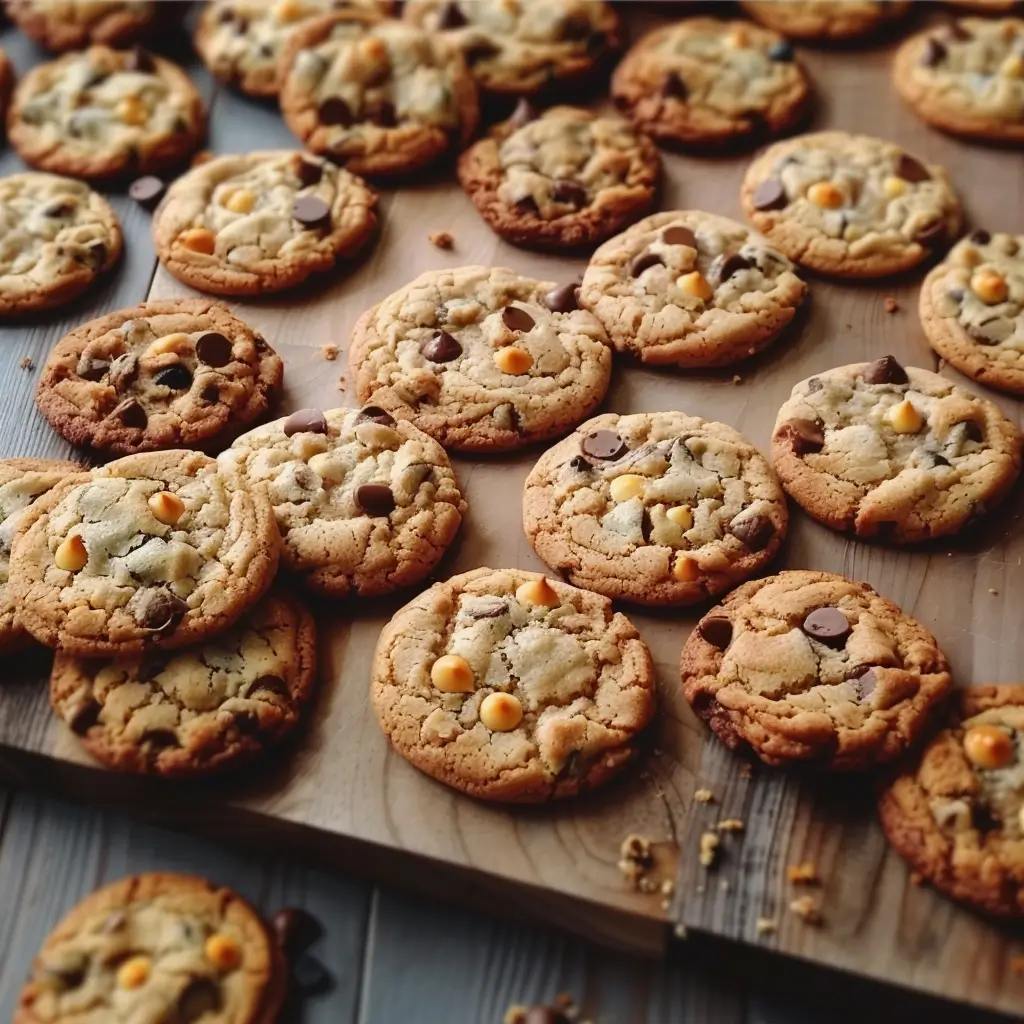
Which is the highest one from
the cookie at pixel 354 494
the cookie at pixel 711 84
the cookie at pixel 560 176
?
the cookie at pixel 711 84

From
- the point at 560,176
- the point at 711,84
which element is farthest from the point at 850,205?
the point at 560,176

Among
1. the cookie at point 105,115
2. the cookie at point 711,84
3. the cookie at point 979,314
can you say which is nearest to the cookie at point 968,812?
the cookie at point 979,314

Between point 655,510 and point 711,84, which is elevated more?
point 711,84

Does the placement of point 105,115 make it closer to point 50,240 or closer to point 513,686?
point 50,240

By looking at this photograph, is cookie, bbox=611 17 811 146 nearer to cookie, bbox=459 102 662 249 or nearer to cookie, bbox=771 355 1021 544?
cookie, bbox=459 102 662 249

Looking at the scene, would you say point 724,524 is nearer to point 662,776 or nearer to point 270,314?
point 662,776

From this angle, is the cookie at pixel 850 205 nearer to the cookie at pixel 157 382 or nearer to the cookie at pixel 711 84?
the cookie at pixel 711 84
